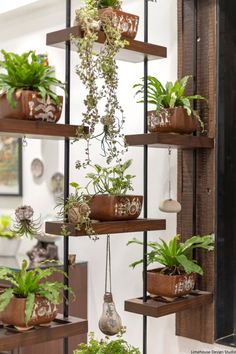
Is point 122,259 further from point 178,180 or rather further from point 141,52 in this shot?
point 141,52

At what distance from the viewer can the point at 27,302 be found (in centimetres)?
210

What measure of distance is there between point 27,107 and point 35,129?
8 centimetres

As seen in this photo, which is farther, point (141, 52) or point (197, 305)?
point (197, 305)

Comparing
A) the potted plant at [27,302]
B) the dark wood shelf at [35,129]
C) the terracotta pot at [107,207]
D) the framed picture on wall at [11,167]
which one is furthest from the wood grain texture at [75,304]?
the dark wood shelf at [35,129]

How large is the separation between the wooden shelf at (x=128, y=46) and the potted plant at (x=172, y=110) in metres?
0.12

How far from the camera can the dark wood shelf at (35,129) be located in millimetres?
2086

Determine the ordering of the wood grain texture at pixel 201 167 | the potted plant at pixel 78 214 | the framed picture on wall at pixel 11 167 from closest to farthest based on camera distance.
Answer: the potted plant at pixel 78 214
the wood grain texture at pixel 201 167
the framed picture on wall at pixel 11 167

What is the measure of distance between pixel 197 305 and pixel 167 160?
2.43 feet

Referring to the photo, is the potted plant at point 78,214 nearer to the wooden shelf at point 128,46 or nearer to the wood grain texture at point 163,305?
the wood grain texture at point 163,305

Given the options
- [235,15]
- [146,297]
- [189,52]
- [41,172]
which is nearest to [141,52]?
[189,52]

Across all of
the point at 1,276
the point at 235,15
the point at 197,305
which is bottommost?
the point at 197,305

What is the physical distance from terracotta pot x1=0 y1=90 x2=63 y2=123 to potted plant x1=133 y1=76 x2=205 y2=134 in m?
0.61

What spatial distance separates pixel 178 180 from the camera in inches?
114

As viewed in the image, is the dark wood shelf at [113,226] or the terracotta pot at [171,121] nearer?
the dark wood shelf at [113,226]
